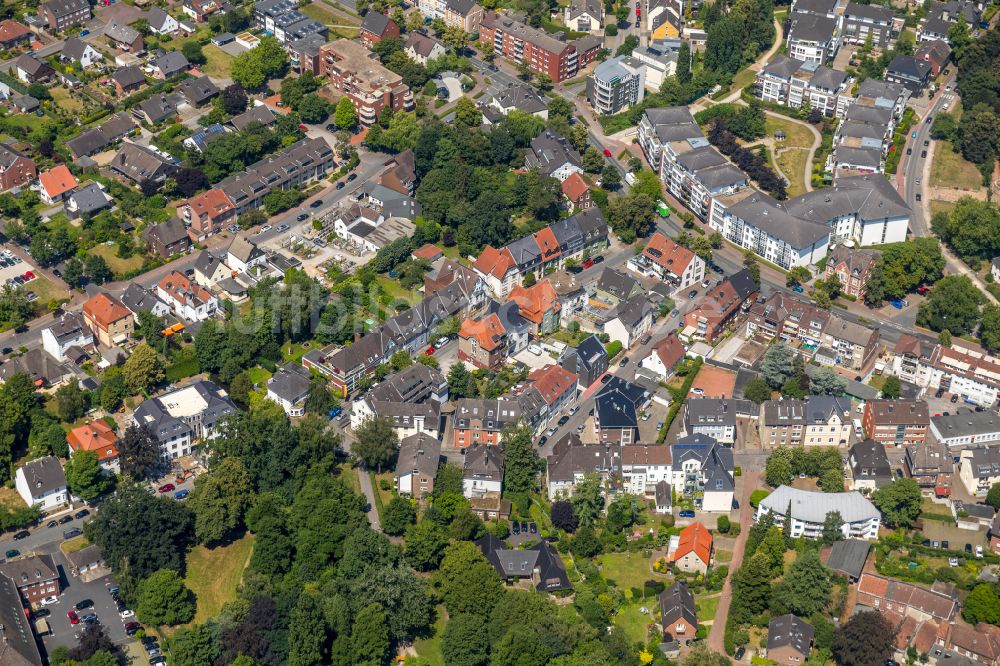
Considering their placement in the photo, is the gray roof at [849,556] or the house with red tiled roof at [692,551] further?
the house with red tiled roof at [692,551]

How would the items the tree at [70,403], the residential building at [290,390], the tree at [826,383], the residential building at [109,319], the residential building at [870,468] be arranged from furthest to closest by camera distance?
the residential building at [109,319] → the tree at [826,383] → the residential building at [290,390] → the tree at [70,403] → the residential building at [870,468]

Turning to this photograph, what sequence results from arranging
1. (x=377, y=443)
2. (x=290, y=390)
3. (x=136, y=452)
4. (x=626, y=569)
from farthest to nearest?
(x=290, y=390), (x=377, y=443), (x=136, y=452), (x=626, y=569)

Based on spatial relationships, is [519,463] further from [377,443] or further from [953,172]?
[953,172]

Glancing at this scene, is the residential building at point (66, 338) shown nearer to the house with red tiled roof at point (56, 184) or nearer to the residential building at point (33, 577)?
the house with red tiled roof at point (56, 184)

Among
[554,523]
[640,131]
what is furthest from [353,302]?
[640,131]

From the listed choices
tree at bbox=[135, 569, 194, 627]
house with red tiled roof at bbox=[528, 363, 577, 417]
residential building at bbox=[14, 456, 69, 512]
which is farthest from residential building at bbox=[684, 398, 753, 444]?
residential building at bbox=[14, 456, 69, 512]

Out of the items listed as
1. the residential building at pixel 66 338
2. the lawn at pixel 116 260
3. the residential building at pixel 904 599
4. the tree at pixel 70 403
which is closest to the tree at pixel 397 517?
the tree at pixel 70 403

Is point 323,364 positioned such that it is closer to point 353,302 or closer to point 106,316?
point 353,302

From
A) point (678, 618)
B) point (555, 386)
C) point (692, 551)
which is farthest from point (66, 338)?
point (678, 618)
